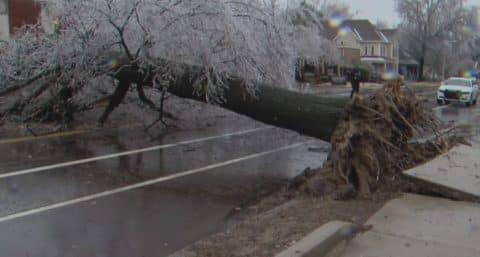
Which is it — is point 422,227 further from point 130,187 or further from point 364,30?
point 364,30

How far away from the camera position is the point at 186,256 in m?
5.06

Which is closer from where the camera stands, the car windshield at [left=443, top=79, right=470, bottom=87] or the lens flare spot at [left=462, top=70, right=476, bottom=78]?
the car windshield at [left=443, top=79, right=470, bottom=87]

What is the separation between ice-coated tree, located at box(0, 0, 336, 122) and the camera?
10.7 metres

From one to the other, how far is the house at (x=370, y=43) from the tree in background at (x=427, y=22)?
2.85m

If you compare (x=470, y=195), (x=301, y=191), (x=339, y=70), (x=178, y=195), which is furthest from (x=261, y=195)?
(x=339, y=70)

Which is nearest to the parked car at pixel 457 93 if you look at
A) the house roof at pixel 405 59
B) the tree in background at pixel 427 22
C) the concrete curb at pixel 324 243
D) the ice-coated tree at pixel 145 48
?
the ice-coated tree at pixel 145 48

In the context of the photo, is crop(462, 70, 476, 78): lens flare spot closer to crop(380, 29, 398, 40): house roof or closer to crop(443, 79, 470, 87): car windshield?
crop(380, 29, 398, 40): house roof

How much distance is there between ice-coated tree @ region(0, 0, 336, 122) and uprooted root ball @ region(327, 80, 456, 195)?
278 cm

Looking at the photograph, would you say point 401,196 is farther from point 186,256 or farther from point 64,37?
point 64,37

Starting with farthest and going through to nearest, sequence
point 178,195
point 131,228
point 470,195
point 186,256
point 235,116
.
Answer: point 235,116
point 178,195
point 470,195
point 131,228
point 186,256

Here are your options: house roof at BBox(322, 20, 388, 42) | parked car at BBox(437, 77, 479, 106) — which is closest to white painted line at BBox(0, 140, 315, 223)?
parked car at BBox(437, 77, 479, 106)

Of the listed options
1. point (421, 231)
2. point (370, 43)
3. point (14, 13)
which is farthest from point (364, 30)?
point (421, 231)

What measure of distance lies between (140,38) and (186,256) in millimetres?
7155

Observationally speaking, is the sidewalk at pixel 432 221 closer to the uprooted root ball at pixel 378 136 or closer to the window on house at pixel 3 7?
the uprooted root ball at pixel 378 136
